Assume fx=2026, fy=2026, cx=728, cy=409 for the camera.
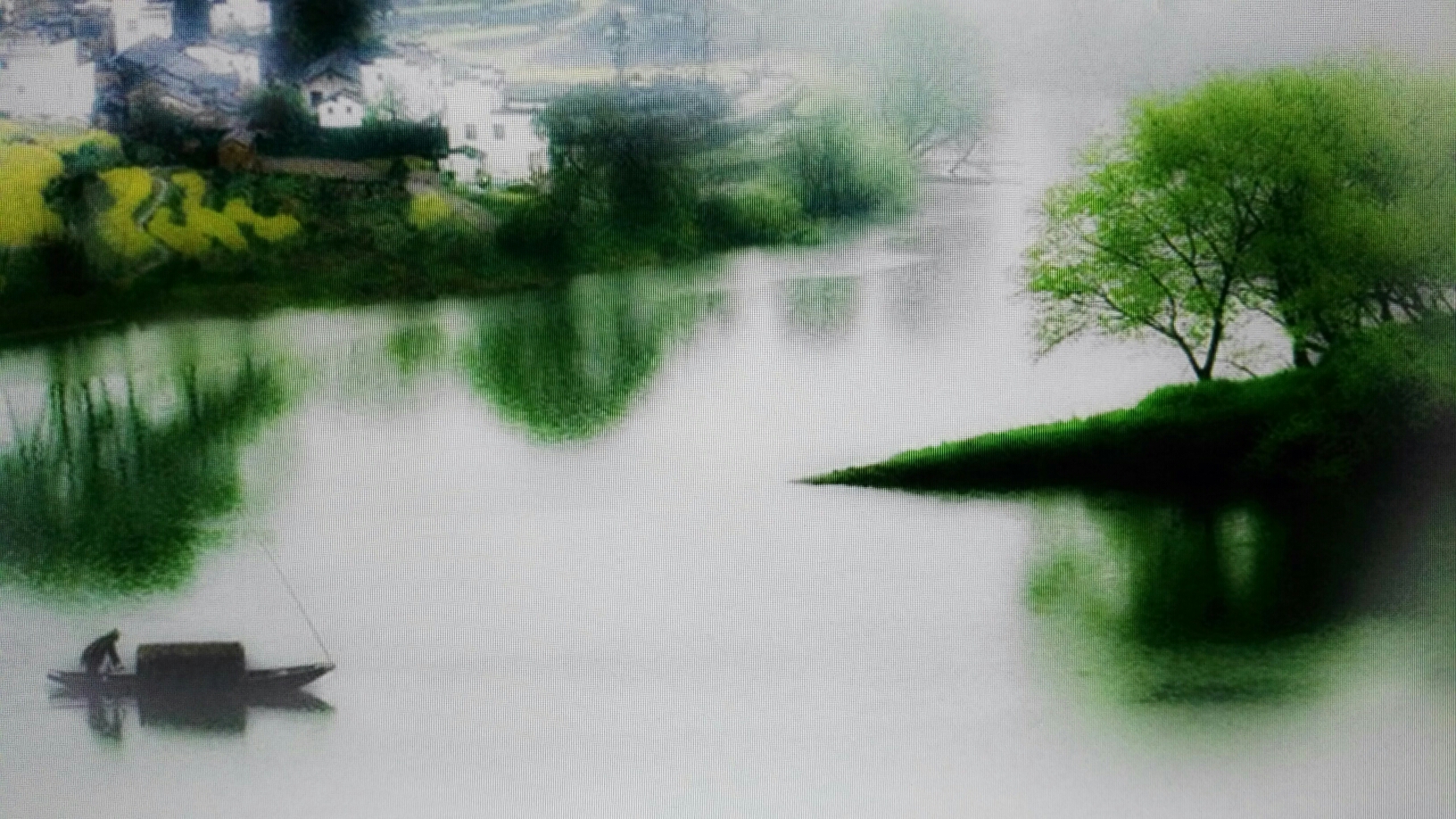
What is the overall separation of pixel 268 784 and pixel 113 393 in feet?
2.11

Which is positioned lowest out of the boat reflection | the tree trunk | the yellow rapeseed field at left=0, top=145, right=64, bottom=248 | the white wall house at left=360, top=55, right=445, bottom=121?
the boat reflection

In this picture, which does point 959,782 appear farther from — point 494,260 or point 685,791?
point 494,260

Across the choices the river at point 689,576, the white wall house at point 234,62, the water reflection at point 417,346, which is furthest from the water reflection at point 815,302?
the white wall house at point 234,62

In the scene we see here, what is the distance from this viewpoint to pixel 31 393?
3.11m

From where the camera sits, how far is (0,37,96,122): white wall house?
10.0 feet

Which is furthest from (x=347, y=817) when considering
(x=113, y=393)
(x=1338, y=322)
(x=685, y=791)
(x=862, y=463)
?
(x=1338, y=322)

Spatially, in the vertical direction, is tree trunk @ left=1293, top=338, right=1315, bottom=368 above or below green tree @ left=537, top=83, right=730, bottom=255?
below

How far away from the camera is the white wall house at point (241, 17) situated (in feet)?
10.1

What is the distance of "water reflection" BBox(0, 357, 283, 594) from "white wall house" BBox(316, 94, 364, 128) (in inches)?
15.3

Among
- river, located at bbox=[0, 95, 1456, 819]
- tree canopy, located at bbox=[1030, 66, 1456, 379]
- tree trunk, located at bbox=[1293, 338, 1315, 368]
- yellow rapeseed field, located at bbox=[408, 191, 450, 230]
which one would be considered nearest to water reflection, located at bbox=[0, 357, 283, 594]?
river, located at bbox=[0, 95, 1456, 819]

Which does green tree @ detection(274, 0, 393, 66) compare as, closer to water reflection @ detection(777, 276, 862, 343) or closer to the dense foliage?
the dense foliage

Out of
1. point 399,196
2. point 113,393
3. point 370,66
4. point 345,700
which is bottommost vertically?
point 345,700

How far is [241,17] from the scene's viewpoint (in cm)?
310

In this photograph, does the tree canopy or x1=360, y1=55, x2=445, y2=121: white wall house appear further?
x1=360, y1=55, x2=445, y2=121: white wall house
